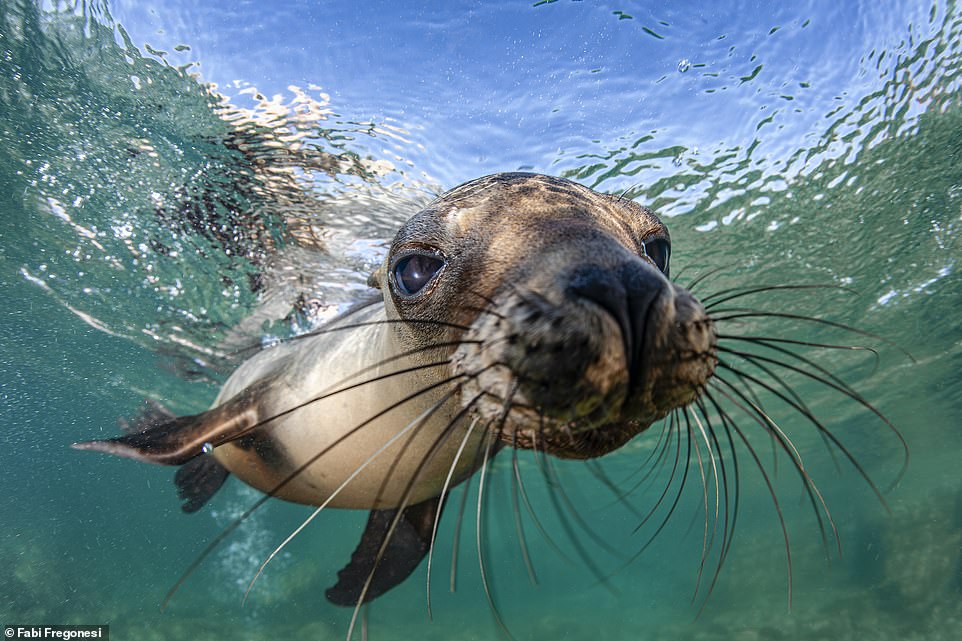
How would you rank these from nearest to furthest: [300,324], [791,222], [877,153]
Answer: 1. [877,153]
2. [791,222]
3. [300,324]

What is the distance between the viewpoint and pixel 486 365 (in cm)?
155

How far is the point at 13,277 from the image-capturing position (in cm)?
1066

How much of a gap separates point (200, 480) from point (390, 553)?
2.18m

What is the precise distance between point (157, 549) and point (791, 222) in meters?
84.1

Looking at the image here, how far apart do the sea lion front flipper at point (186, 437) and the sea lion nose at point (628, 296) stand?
257cm

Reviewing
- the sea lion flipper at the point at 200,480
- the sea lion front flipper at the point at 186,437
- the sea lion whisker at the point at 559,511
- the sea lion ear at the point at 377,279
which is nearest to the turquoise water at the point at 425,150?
the sea lion whisker at the point at 559,511

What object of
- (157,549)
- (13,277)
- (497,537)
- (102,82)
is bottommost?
(157,549)

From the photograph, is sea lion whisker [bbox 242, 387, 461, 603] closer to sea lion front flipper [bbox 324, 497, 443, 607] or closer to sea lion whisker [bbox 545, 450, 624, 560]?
sea lion whisker [bbox 545, 450, 624, 560]

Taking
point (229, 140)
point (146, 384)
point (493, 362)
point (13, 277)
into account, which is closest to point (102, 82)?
point (229, 140)

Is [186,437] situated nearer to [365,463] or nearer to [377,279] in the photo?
[377,279]

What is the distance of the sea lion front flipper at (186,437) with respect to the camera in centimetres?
335

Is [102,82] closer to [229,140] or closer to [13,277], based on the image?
[229,140]

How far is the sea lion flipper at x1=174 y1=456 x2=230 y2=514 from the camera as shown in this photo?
503 centimetres

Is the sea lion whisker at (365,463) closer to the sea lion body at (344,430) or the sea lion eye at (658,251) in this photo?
the sea lion body at (344,430)
